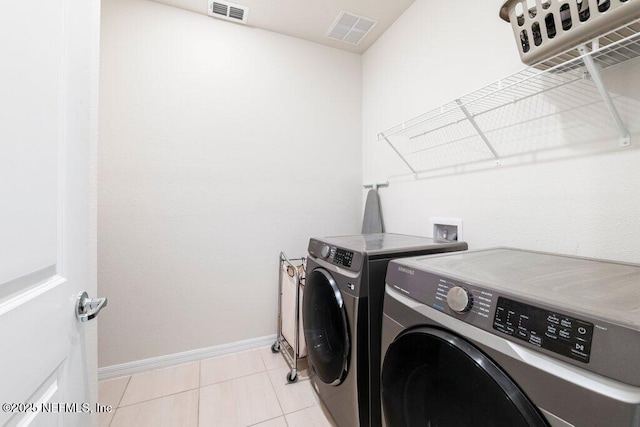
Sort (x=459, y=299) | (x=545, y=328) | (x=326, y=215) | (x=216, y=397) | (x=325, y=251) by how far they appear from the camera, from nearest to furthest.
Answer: (x=545, y=328) < (x=459, y=299) < (x=325, y=251) < (x=216, y=397) < (x=326, y=215)

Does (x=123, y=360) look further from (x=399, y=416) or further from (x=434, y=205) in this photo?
(x=434, y=205)

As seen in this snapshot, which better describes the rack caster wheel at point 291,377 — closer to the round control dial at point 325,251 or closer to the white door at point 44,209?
the round control dial at point 325,251

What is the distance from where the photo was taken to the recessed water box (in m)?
1.57

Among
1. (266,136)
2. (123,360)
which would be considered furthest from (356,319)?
(123,360)

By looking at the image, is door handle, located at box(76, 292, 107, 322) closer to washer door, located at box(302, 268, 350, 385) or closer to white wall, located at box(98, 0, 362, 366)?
washer door, located at box(302, 268, 350, 385)

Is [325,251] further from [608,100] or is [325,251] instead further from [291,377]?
[608,100]

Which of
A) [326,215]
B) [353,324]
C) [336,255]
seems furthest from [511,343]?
[326,215]

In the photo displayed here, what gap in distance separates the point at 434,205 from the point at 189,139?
1870mm

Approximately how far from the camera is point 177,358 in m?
1.97

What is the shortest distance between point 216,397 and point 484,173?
2109 mm

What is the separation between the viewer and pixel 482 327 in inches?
25.2

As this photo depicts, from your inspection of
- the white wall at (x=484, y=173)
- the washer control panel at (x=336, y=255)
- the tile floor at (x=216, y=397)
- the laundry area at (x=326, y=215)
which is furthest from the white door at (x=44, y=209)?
the white wall at (x=484, y=173)

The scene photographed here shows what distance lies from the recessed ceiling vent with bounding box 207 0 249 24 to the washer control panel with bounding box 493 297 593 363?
244 cm

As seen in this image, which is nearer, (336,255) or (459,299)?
(459,299)
